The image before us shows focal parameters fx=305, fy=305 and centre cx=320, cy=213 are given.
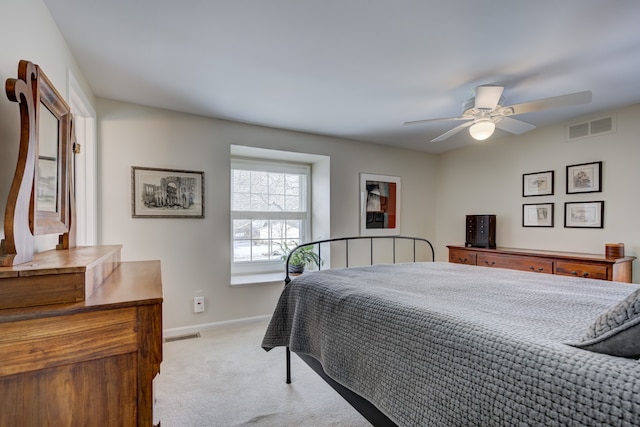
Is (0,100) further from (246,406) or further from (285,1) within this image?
(246,406)

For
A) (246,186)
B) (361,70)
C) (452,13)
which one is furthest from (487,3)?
(246,186)

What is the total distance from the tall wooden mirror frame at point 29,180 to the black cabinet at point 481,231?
4156 millimetres

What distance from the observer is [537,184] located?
3.58m

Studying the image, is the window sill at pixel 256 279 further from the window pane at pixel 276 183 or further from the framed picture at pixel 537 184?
the framed picture at pixel 537 184

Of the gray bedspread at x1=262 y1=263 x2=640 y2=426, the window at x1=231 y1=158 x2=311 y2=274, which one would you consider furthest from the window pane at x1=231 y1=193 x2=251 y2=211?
the gray bedspread at x1=262 y1=263 x2=640 y2=426

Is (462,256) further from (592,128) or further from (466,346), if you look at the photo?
(466,346)

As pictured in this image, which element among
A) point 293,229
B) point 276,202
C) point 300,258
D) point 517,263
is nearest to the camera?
point 517,263

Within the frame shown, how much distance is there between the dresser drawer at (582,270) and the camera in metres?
2.66

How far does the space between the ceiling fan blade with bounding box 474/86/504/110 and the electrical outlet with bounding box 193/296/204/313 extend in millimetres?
3063

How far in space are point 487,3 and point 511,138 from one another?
2800 mm

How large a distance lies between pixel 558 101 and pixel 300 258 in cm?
284

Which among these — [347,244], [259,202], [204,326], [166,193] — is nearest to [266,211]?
[259,202]

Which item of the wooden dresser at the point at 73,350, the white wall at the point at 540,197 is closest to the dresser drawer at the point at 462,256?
the white wall at the point at 540,197

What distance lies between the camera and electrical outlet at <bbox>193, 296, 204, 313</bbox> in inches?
122
